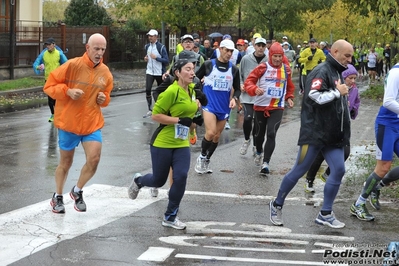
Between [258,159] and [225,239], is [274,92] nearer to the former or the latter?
[258,159]

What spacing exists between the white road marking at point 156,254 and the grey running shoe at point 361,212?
2401 millimetres

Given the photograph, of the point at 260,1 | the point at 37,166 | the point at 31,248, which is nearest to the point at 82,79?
the point at 31,248

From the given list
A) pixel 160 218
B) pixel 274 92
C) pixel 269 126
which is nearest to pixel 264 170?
pixel 269 126

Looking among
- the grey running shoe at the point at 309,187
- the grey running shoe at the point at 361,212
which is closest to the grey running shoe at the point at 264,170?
the grey running shoe at the point at 309,187

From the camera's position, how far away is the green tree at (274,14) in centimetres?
4269

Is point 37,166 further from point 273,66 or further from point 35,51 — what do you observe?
point 35,51

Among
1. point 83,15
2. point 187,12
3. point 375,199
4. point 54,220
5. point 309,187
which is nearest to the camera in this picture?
point 54,220

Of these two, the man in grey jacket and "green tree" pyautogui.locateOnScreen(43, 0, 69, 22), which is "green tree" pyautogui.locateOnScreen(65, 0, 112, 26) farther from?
"green tree" pyautogui.locateOnScreen(43, 0, 69, 22)

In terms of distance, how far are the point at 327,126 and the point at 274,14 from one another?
36195mm

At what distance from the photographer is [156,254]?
22.0 ft

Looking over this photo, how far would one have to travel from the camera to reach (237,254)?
682cm

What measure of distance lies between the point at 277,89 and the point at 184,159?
376 centimetres

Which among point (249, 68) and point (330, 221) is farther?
point (249, 68)

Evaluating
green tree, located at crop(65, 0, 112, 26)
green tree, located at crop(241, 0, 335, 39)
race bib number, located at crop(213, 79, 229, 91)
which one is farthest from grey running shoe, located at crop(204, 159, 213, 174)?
green tree, located at crop(241, 0, 335, 39)
